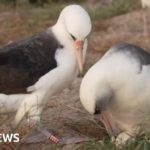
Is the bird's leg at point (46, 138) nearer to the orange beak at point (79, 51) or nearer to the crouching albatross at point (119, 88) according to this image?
the crouching albatross at point (119, 88)

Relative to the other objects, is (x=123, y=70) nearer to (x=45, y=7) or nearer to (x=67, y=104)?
(x=67, y=104)

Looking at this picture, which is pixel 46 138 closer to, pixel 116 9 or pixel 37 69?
pixel 37 69

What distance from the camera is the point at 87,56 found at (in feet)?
23.8

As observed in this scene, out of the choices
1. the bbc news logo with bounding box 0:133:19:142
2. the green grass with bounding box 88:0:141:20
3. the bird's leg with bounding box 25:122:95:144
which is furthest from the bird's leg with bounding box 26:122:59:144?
the green grass with bounding box 88:0:141:20

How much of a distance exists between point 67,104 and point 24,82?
0.99m

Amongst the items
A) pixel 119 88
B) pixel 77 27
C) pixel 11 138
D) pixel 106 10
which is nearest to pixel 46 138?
pixel 11 138

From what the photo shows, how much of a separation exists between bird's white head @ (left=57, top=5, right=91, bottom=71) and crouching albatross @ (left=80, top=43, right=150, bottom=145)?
0.65ft

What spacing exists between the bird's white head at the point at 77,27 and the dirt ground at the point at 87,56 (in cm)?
59

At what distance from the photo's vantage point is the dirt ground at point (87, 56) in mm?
3779

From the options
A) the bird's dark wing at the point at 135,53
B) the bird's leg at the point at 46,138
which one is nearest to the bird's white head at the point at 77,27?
the bird's dark wing at the point at 135,53

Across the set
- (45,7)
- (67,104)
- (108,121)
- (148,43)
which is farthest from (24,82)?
(45,7)

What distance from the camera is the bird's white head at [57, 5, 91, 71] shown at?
134 inches

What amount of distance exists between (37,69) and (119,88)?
63 cm

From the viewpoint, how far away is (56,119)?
12.9 feet
